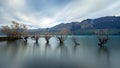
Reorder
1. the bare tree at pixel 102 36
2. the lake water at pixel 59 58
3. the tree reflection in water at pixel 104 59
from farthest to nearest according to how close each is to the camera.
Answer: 1. the bare tree at pixel 102 36
2. the tree reflection in water at pixel 104 59
3. the lake water at pixel 59 58

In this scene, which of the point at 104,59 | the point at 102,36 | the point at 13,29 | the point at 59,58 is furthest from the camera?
the point at 13,29

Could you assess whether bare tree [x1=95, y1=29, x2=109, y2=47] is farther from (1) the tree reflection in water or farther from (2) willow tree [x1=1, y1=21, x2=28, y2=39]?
(2) willow tree [x1=1, y1=21, x2=28, y2=39]

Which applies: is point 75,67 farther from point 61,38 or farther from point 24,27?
point 24,27

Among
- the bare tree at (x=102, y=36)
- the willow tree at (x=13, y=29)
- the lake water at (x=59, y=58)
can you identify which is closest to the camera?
the lake water at (x=59, y=58)

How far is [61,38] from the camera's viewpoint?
133 feet

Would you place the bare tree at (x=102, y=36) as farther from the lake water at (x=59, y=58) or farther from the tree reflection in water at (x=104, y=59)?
the tree reflection in water at (x=104, y=59)

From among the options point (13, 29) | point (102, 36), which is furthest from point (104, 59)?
point (13, 29)

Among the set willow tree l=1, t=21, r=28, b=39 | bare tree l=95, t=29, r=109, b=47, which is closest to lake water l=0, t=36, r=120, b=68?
bare tree l=95, t=29, r=109, b=47

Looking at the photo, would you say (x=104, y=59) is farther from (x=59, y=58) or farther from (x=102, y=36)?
(x=102, y=36)

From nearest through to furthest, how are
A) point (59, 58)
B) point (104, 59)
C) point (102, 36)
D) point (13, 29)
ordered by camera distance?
point (104, 59), point (59, 58), point (102, 36), point (13, 29)

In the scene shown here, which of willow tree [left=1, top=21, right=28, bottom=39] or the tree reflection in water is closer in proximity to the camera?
the tree reflection in water

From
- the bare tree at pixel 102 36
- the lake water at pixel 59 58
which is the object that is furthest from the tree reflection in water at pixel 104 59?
the bare tree at pixel 102 36

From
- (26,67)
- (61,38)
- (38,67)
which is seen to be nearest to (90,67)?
(38,67)

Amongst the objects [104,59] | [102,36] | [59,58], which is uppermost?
[102,36]
